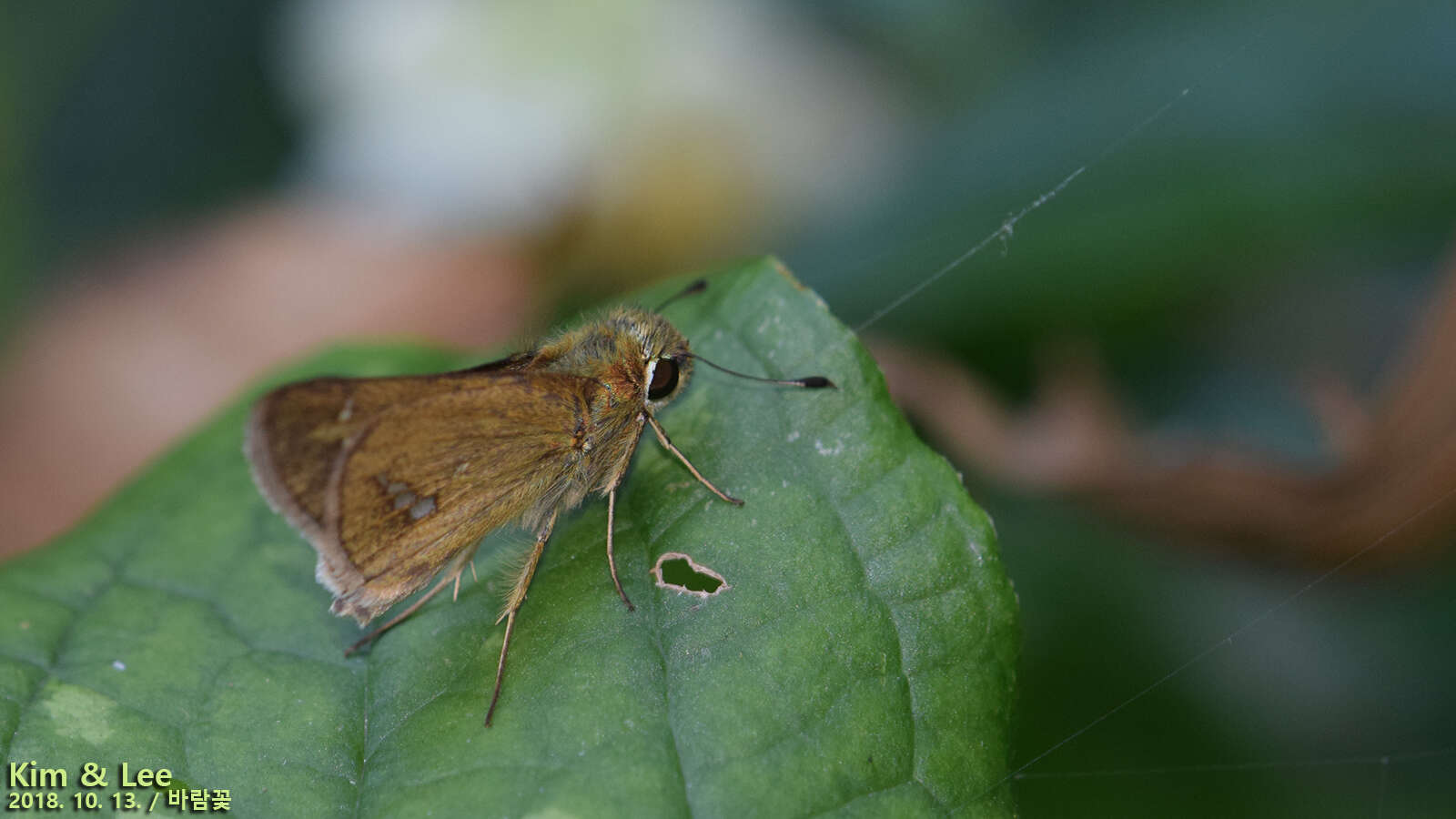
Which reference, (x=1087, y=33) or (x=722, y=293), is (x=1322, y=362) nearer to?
(x=1087, y=33)

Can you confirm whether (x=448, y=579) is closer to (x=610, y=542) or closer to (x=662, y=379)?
(x=610, y=542)

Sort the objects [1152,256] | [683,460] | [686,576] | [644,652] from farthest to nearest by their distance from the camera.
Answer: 1. [1152,256]
2. [683,460]
3. [686,576]
4. [644,652]

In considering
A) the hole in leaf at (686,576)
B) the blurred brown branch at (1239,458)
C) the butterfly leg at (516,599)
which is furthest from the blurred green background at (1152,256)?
the butterfly leg at (516,599)

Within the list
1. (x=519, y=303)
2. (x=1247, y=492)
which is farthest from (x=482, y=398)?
(x=519, y=303)

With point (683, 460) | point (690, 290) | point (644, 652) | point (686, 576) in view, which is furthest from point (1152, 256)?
point (644, 652)

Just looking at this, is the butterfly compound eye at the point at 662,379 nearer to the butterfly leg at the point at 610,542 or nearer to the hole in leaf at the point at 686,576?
the butterfly leg at the point at 610,542

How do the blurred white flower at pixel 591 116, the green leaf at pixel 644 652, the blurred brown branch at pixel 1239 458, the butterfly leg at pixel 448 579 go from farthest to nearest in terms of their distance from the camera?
1. the blurred white flower at pixel 591 116
2. the blurred brown branch at pixel 1239 458
3. the butterfly leg at pixel 448 579
4. the green leaf at pixel 644 652

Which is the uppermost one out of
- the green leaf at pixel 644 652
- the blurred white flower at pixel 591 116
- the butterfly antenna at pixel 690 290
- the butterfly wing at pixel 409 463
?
the blurred white flower at pixel 591 116
